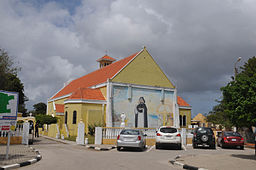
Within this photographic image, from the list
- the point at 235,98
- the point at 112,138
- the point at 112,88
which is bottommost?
the point at 112,138

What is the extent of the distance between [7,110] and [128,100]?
2684 cm

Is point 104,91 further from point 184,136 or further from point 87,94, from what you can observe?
point 184,136

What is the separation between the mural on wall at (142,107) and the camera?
122 ft

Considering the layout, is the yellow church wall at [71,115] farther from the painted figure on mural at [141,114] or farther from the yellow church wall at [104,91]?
the painted figure on mural at [141,114]

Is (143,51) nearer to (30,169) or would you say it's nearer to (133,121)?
(133,121)

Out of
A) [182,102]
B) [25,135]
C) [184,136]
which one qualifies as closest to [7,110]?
[25,135]

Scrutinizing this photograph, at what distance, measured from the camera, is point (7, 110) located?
11555 millimetres

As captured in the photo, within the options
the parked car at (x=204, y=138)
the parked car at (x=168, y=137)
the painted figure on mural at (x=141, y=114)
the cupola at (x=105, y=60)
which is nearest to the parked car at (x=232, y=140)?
the parked car at (x=204, y=138)

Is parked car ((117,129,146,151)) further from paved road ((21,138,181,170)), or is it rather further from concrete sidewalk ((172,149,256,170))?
concrete sidewalk ((172,149,256,170))

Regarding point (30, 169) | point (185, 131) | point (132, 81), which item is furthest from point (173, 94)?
point (30, 169)

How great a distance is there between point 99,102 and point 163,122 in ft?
35.7

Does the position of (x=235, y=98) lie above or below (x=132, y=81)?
below

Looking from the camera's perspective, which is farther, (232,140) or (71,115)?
(71,115)

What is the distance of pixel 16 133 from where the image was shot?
69.3 feet
